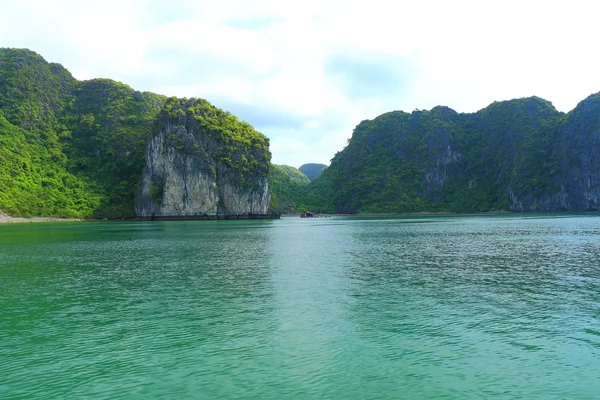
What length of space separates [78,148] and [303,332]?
657 feet

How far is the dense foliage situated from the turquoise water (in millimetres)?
131831

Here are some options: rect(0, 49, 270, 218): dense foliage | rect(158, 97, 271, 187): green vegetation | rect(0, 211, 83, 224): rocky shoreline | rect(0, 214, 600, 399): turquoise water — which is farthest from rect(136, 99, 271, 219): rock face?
rect(0, 214, 600, 399): turquoise water

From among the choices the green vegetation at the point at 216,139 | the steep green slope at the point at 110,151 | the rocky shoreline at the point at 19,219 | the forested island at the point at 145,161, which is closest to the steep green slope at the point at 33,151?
the forested island at the point at 145,161

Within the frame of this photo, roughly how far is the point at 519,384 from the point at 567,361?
2724mm

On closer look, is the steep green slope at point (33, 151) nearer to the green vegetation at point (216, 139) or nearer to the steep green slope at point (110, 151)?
the steep green slope at point (110, 151)

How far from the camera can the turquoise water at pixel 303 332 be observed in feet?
37.3

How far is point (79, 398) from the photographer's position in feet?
35.0

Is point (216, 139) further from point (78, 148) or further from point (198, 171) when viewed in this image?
point (78, 148)

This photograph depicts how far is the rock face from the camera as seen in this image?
502 ft

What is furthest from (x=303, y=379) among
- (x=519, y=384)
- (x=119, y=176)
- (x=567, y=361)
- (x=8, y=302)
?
(x=119, y=176)

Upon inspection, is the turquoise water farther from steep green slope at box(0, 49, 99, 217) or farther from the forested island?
steep green slope at box(0, 49, 99, 217)

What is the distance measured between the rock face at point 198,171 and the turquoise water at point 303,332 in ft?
405

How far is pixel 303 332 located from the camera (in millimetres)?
16078

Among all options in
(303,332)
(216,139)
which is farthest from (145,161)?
(303,332)
